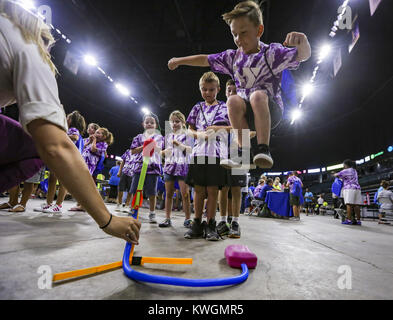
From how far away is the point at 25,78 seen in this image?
59 cm

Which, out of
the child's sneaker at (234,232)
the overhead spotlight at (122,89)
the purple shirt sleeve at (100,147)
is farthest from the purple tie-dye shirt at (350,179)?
the overhead spotlight at (122,89)

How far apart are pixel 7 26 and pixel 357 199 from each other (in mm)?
6383

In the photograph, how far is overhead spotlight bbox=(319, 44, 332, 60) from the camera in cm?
690

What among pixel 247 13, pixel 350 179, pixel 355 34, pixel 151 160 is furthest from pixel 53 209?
pixel 355 34

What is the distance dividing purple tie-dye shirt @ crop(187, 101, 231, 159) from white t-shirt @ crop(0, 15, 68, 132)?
1.53 metres

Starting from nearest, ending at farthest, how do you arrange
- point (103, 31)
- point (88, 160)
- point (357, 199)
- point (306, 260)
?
1. point (306, 260)
2. point (88, 160)
3. point (357, 199)
4. point (103, 31)

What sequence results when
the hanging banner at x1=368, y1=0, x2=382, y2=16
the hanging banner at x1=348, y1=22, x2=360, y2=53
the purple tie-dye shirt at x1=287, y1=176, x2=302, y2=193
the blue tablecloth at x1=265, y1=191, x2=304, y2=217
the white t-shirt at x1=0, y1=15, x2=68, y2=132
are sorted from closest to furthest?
the white t-shirt at x1=0, y1=15, x2=68, y2=132 < the hanging banner at x1=368, y1=0, x2=382, y2=16 < the hanging banner at x1=348, y1=22, x2=360, y2=53 < the blue tablecloth at x1=265, y1=191, x2=304, y2=217 < the purple tie-dye shirt at x1=287, y1=176, x2=302, y2=193

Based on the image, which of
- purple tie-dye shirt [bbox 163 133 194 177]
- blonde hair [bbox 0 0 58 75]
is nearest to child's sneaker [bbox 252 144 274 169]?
blonde hair [bbox 0 0 58 75]

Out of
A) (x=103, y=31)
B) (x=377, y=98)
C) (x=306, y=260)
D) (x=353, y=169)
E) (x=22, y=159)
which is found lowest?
(x=306, y=260)

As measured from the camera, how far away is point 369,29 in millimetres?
7512

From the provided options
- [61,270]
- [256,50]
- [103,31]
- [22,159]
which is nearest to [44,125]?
[22,159]

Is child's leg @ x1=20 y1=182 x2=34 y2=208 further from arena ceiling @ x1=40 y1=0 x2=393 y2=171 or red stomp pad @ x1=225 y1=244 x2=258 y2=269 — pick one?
arena ceiling @ x1=40 y1=0 x2=393 y2=171

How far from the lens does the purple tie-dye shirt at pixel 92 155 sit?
3.48 metres

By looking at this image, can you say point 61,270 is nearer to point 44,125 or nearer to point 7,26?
point 44,125
